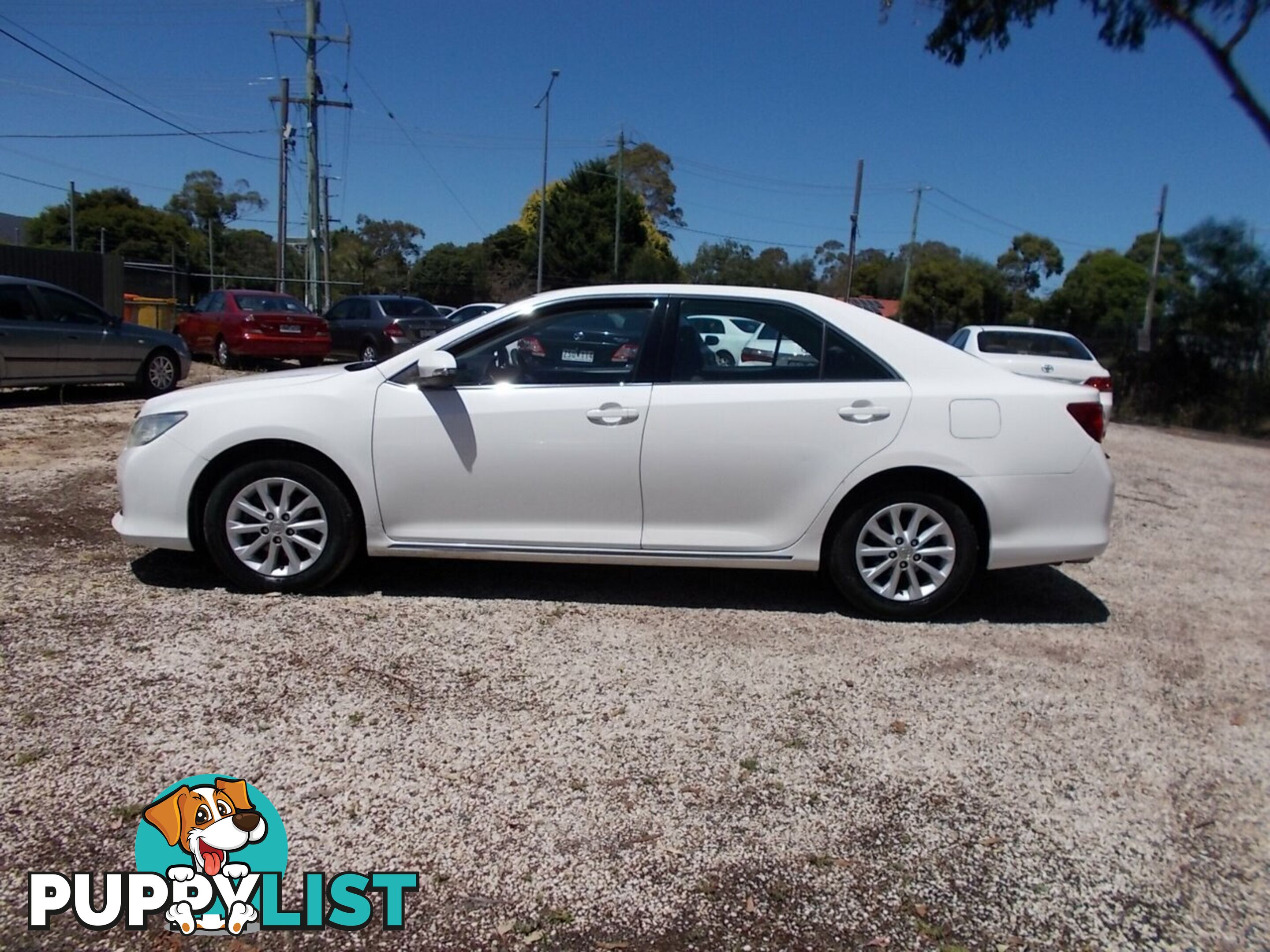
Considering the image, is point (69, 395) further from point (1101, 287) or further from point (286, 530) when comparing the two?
point (1101, 287)

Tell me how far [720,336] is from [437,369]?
1.39 meters

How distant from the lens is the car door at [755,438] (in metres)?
4.61

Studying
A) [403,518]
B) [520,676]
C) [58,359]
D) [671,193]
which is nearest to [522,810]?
[520,676]

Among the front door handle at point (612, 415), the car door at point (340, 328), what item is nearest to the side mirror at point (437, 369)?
the front door handle at point (612, 415)

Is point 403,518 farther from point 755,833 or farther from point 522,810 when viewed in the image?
point 755,833

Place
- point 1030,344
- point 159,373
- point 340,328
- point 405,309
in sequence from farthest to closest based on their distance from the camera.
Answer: point 340,328, point 405,309, point 159,373, point 1030,344

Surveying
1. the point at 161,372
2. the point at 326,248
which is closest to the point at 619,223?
the point at 326,248

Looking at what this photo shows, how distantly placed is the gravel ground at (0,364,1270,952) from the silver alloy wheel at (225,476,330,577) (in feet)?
0.78

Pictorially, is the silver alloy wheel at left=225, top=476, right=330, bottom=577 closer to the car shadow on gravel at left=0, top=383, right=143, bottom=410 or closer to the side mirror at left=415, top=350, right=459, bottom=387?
the side mirror at left=415, top=350, right=459, bottom=387

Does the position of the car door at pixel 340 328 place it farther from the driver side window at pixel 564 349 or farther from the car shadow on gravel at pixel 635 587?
the driver side window at pixel 564 349

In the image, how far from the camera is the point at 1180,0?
12375 mm

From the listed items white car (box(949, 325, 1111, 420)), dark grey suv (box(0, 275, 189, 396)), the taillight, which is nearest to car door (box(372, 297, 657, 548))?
the taillight

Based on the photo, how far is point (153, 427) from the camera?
4781 millimetres

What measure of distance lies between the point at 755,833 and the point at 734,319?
266cm
